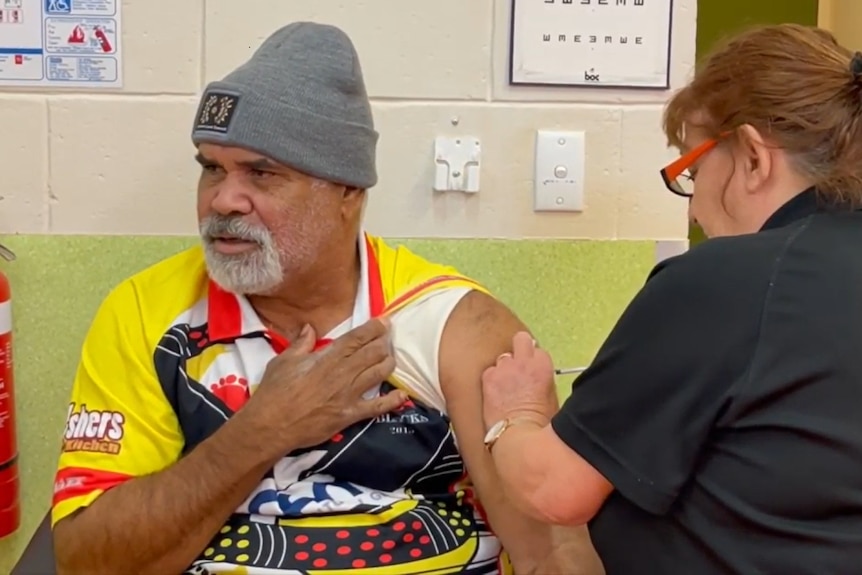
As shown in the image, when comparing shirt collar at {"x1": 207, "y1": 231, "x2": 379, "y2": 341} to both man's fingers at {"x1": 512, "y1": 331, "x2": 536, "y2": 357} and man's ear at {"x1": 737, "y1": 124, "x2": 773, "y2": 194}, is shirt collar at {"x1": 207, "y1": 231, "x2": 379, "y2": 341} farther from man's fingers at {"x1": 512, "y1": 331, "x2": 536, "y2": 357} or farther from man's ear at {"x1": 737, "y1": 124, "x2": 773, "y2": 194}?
man's ear at {"x1": 737, "y1": 124, "x2": 773, "y2": 194}

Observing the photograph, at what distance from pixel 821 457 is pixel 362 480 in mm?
668

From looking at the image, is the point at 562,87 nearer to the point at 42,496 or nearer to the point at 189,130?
the point at 189,130

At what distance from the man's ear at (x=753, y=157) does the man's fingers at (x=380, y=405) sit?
23.1 inches

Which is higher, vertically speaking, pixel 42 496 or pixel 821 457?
pixel 821 457

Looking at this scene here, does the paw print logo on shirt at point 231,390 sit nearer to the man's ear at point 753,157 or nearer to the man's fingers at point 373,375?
the man's fingers at point 373,375

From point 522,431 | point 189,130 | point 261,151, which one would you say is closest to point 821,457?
point 522,431

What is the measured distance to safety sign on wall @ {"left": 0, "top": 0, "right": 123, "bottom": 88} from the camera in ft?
5.54

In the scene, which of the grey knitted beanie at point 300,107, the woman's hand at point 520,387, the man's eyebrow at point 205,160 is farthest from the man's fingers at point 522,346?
the man's eyebrow at point 205,160

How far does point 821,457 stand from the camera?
1004mm

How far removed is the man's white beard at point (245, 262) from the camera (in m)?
1.39

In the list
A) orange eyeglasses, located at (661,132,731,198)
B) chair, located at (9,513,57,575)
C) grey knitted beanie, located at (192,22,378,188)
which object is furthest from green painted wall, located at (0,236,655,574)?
orange eyeglasses, located at (661,132,731,198)

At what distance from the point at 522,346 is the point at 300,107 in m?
0.49

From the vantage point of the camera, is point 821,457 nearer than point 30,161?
Yes

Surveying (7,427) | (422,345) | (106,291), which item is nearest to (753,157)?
(422,345)
